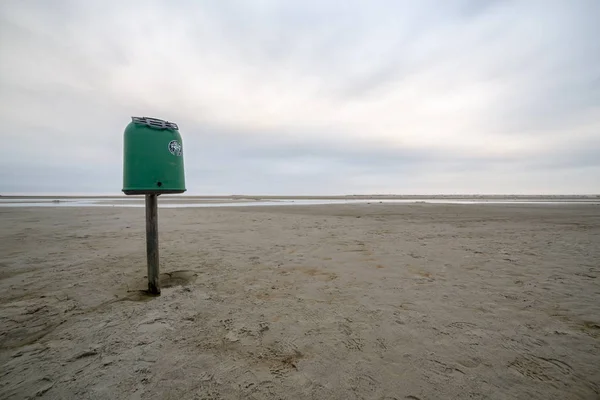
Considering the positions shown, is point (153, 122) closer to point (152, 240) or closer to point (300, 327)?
point (152, 240)

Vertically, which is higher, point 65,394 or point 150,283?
point 150,283

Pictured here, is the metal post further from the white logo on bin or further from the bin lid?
the bin lid

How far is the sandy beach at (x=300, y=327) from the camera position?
1.98m

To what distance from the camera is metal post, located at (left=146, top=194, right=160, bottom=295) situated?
3375 mm

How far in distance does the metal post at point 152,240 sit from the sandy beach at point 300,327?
224mm

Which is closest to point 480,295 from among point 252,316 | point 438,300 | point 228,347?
point 438,300

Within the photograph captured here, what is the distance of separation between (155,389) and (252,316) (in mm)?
1227

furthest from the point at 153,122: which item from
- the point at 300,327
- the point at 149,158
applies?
the point at 300,327

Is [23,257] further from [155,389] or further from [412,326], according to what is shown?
[412,326]

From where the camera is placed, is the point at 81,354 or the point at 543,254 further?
the point at 543,254

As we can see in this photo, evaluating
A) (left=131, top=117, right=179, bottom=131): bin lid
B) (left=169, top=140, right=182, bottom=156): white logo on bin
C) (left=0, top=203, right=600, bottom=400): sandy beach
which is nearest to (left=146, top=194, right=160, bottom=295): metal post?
(left=0, top=203, right=600, bottom=400): sandy beach

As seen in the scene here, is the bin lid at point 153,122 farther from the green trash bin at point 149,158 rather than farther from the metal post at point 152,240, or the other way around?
the metal post at point 152,240

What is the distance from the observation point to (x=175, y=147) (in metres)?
3.29

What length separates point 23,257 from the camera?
202 inches
